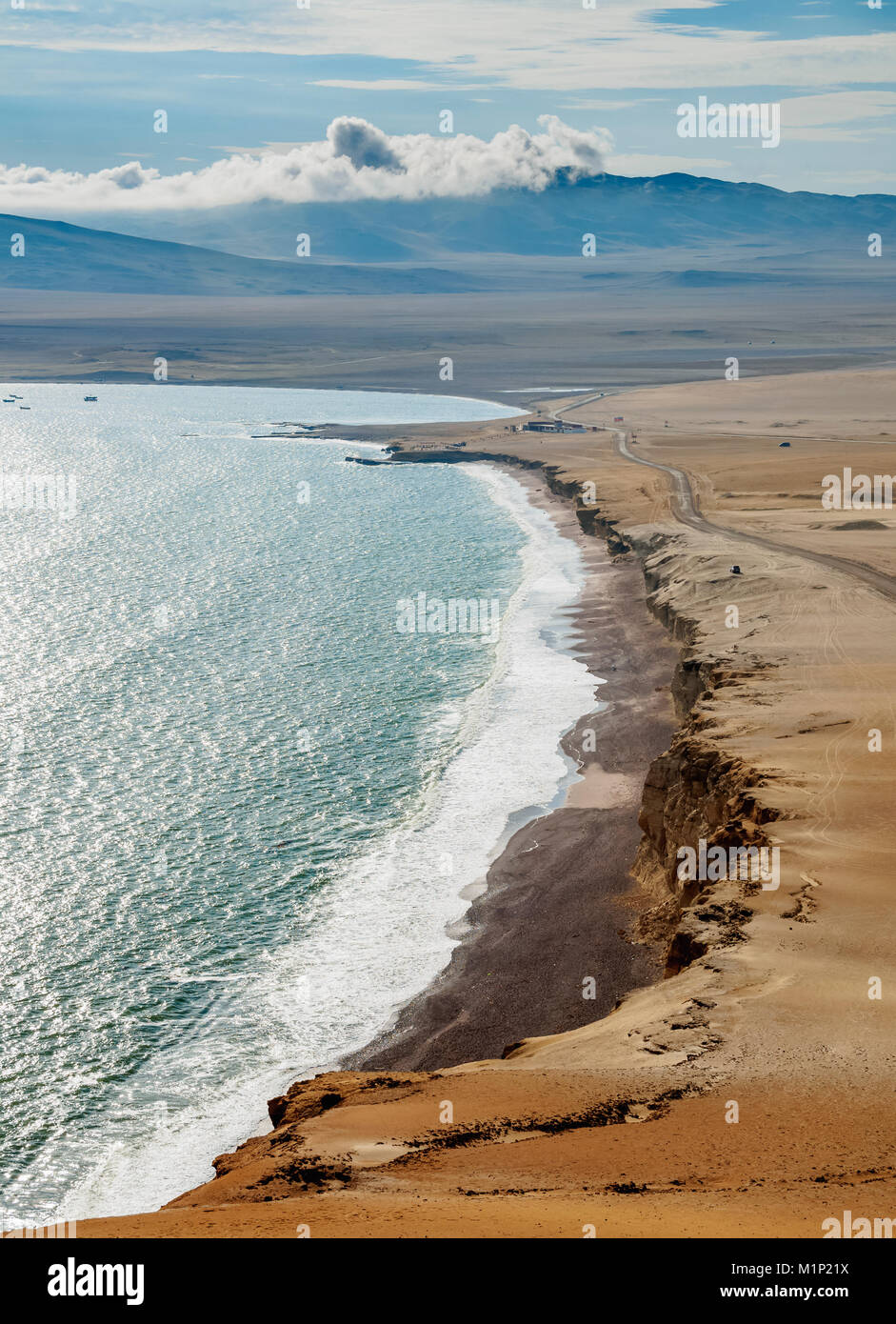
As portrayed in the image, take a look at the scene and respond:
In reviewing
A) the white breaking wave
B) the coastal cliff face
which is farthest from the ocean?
the coastal cliff face

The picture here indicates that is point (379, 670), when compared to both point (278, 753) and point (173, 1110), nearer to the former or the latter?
point (278, 753)

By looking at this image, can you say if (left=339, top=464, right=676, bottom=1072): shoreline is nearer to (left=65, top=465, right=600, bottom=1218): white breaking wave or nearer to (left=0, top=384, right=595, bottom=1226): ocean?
(left=65, top=465, right=600, bottom=1218): white breaking wave

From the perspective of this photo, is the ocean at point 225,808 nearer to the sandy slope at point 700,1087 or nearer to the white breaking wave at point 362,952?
the white breaking wave at point 362,952

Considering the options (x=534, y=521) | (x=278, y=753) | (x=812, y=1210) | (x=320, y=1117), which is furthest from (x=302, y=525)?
(x=812, y=1210)

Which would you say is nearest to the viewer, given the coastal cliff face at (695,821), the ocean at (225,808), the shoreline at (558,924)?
the coastal cliff face at (695,821)

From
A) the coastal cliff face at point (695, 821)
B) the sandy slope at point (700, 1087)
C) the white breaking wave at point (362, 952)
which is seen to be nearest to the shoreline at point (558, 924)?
the white breaking wave at point (362, 952)
